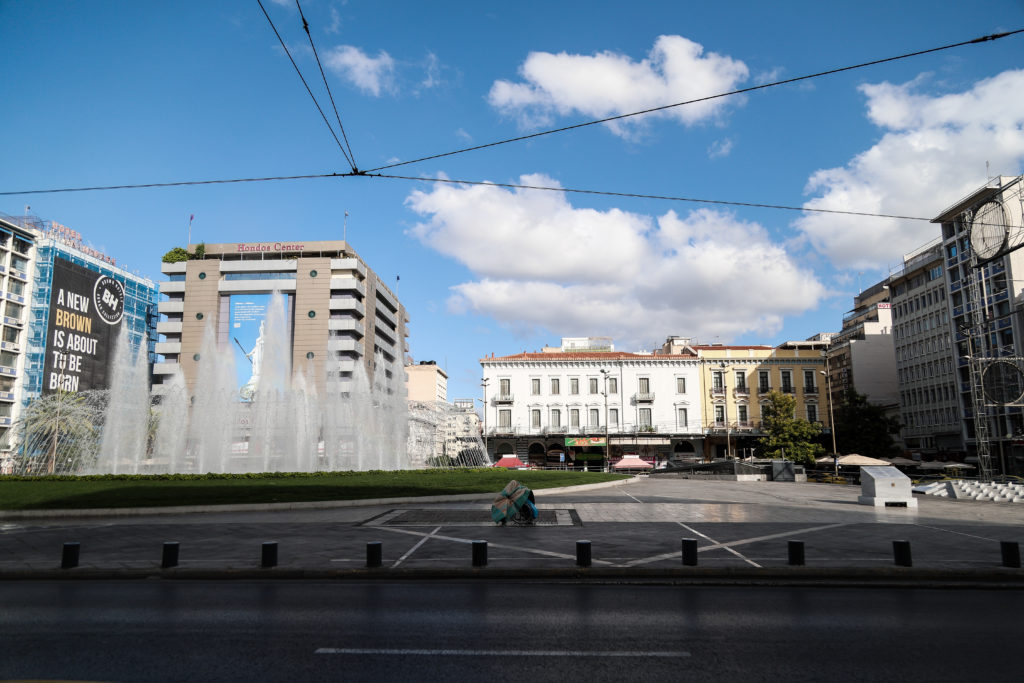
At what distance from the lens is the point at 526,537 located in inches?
586

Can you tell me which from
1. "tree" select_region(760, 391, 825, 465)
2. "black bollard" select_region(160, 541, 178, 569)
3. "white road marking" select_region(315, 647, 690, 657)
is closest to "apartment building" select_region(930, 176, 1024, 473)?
"tree" select_region(760, 391, 825, 465)

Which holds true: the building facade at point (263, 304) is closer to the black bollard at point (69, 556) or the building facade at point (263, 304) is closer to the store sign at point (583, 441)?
the store sign at point (583, 441)

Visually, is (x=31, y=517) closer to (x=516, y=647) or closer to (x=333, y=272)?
(x=516, y=647)

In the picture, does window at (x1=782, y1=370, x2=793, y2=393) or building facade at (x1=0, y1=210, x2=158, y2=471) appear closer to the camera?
window at (x1=782, y1=370, x2=793, y2=393)

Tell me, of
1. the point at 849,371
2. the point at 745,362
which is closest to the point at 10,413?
the point at 745,362

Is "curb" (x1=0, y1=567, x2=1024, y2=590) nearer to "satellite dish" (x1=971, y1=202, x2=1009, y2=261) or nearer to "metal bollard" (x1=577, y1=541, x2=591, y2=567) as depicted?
"metal bollard" (x1=577, y1=541, x2=591, y2=567)

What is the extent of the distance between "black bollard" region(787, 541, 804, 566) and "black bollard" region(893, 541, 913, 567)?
1.63 m

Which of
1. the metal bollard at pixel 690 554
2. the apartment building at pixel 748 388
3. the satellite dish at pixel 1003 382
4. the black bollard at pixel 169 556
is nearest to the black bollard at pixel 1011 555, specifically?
the metal bollard at pixel 690 554

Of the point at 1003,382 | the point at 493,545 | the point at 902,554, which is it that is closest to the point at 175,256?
the point at 493,545

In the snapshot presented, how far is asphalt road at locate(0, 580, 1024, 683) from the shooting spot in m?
6.07

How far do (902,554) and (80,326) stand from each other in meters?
93.0

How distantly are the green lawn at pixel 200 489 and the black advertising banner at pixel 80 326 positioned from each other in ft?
184

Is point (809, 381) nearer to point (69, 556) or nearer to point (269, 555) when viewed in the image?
point (269, 555)

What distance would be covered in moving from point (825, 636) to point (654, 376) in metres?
63.7
